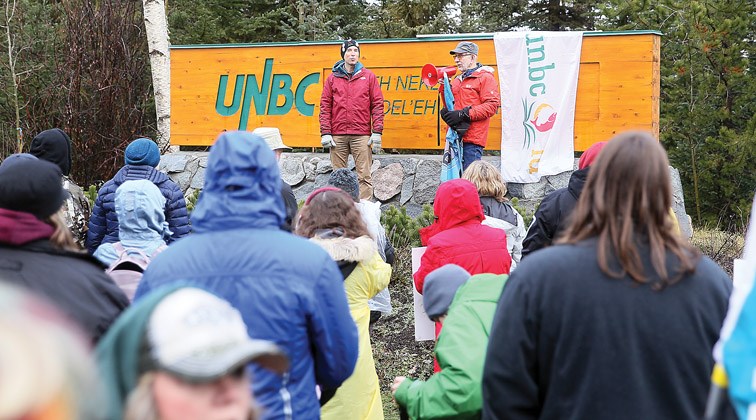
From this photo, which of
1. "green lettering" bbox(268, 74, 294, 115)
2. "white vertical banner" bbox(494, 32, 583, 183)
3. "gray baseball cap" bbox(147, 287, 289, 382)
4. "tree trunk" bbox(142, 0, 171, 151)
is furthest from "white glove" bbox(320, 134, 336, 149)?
"gray baseball cap" bbox(147, 287, 289, 382)

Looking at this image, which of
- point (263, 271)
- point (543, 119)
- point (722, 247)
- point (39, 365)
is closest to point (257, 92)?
point (543, 119)

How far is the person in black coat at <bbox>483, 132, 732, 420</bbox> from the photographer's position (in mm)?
2674

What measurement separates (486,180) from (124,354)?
16.5ft

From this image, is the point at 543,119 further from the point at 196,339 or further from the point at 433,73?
the point at 196,339

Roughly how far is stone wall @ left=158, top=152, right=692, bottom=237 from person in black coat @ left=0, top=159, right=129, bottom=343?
897 centimetres

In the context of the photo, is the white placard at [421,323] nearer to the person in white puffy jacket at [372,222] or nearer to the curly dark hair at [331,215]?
the person in white puffy jacket at [372,222]

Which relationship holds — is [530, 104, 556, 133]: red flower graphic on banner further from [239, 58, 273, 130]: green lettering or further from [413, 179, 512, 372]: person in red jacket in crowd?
[413, 179, 512, 372]: person in red jacket in crowd

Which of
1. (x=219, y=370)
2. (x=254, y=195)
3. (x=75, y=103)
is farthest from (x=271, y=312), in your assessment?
(x=75, y=103)

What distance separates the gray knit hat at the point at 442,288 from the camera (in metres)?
3.92

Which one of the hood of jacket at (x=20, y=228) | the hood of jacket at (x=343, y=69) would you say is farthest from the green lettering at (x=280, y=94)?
the hood of jacket at (x=20, y=228)

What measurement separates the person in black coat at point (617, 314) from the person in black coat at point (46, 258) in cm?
142

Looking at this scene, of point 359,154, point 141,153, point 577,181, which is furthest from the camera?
point 359,154

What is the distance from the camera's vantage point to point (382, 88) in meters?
12.9

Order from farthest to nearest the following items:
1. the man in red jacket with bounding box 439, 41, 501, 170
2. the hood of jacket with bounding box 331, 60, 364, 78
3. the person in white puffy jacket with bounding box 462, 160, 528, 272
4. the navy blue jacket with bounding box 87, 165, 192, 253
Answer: the hood of jacket with bounding box 331, 60, 364, 78
the man in red jacket with bounding box 439, 41, 501, 170
the person in white puffy jacket with bounding box 462, 160, 528, 272
the navy blue jacket with bounding box 87, 165, 192, 253
